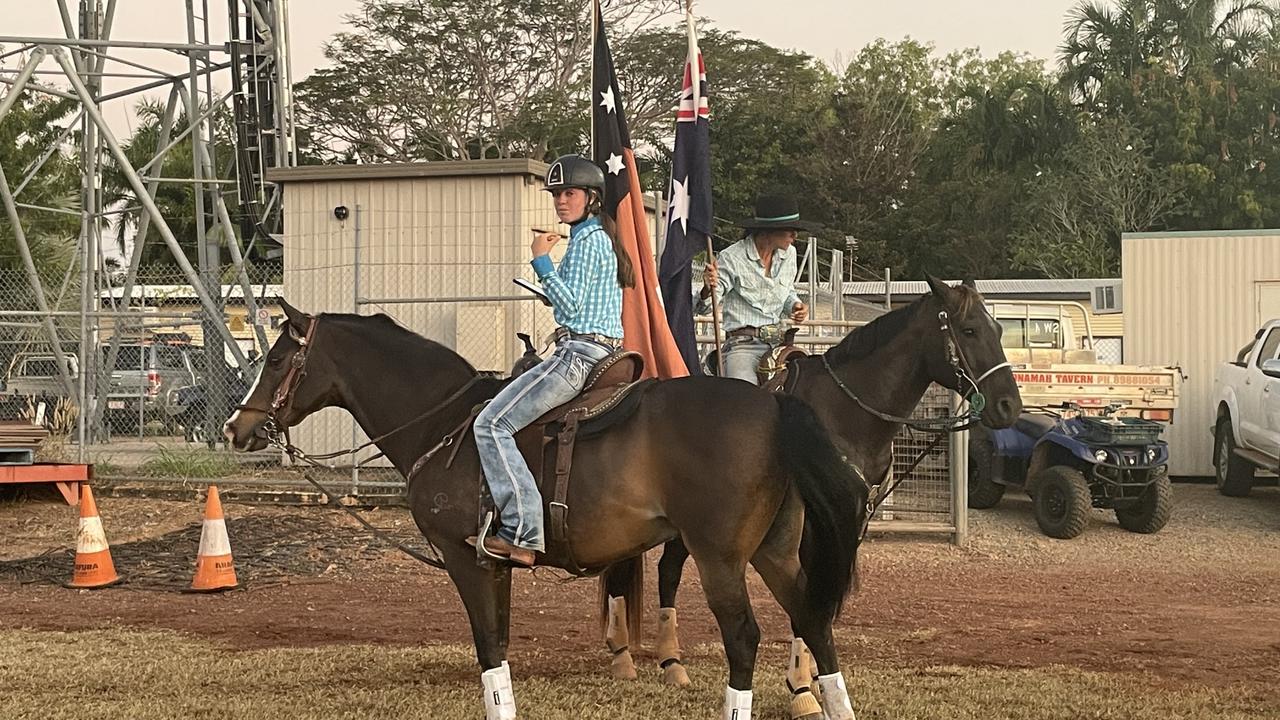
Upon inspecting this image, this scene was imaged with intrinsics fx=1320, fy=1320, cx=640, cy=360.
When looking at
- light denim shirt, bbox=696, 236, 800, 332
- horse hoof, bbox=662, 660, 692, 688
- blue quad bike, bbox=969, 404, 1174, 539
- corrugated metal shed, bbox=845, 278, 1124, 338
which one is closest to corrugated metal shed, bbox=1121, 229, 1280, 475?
blue quad bike, bbox=969, 404, 1174, 539

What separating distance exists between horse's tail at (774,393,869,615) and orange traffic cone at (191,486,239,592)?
5.69m

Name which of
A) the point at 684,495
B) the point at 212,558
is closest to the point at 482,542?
the point at 684,495

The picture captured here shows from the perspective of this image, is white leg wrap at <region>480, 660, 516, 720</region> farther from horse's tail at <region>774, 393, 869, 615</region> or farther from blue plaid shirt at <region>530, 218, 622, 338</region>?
blue plaid shirt at <region>530, 218, 622, 338</region>

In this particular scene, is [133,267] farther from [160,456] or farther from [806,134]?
[806,134]

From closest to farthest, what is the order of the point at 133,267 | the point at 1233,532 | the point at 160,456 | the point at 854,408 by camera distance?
1. the point at 854,408
2. the point at 1233,532
3. the point at 160,456
4. the point at 133,267

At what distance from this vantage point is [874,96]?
45938 mm

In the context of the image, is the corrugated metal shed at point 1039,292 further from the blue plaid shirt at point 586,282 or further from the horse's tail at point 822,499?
the horse's tail at point 822,499

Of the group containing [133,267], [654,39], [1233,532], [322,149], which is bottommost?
[1233,532]

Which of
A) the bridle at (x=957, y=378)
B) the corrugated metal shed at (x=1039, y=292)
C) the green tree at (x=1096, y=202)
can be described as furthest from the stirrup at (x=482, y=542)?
the green tree at (x=1096, y=202)

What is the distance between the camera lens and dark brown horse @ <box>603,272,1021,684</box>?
6.86m

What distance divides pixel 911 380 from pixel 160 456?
39.0ft

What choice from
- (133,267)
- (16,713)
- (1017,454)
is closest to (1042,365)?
(1017,454)

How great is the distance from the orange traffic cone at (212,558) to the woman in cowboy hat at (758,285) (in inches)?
173

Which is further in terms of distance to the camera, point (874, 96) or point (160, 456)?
point (874, 96)
